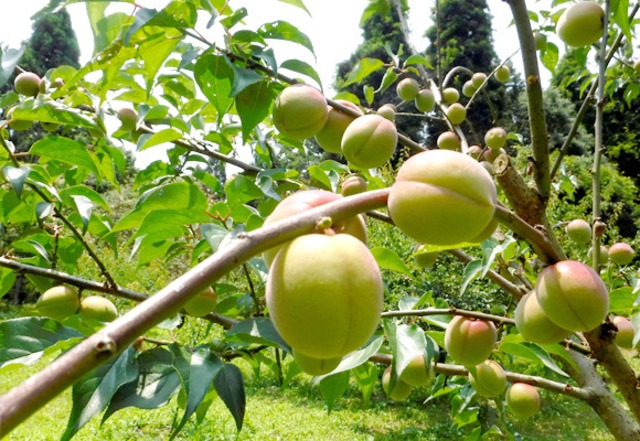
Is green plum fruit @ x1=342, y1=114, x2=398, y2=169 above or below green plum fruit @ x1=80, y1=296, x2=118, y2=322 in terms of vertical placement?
above

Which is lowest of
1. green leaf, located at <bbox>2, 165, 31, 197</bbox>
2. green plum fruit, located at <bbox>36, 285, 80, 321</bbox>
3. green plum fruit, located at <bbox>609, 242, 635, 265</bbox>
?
green plum fruit, located at <bbox>609, 242, 635, 265</bbox>

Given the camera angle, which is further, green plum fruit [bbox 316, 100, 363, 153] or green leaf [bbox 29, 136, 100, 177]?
green leaf [bbox 29, 136, 100, 177]

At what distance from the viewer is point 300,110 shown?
43.4 inches

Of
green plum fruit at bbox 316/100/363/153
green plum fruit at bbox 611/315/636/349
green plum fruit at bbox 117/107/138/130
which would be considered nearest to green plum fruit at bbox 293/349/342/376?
green plum fruit at bbox 316/100/363/153

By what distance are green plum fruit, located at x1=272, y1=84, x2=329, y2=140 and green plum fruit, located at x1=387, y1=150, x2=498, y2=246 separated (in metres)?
0.53

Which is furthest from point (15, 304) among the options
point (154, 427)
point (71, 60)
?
point (71, 60)

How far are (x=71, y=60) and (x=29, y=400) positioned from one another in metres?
25.6

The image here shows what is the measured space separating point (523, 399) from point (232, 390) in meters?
1.27

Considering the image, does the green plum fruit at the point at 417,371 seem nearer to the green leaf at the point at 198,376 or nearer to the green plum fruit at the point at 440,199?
the green leaf at the point at 198,376

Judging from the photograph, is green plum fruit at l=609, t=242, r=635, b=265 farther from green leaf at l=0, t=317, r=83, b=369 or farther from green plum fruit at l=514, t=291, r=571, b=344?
green leaf at l=0, t=317, r=83, b=369

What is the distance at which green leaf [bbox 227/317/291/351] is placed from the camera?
819mm

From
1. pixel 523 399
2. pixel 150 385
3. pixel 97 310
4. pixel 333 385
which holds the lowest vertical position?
pixel 523 399

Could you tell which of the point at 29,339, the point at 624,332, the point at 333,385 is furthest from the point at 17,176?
the point at 624,332

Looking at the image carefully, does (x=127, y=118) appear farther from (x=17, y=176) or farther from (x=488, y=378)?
(x=488, y=378)
